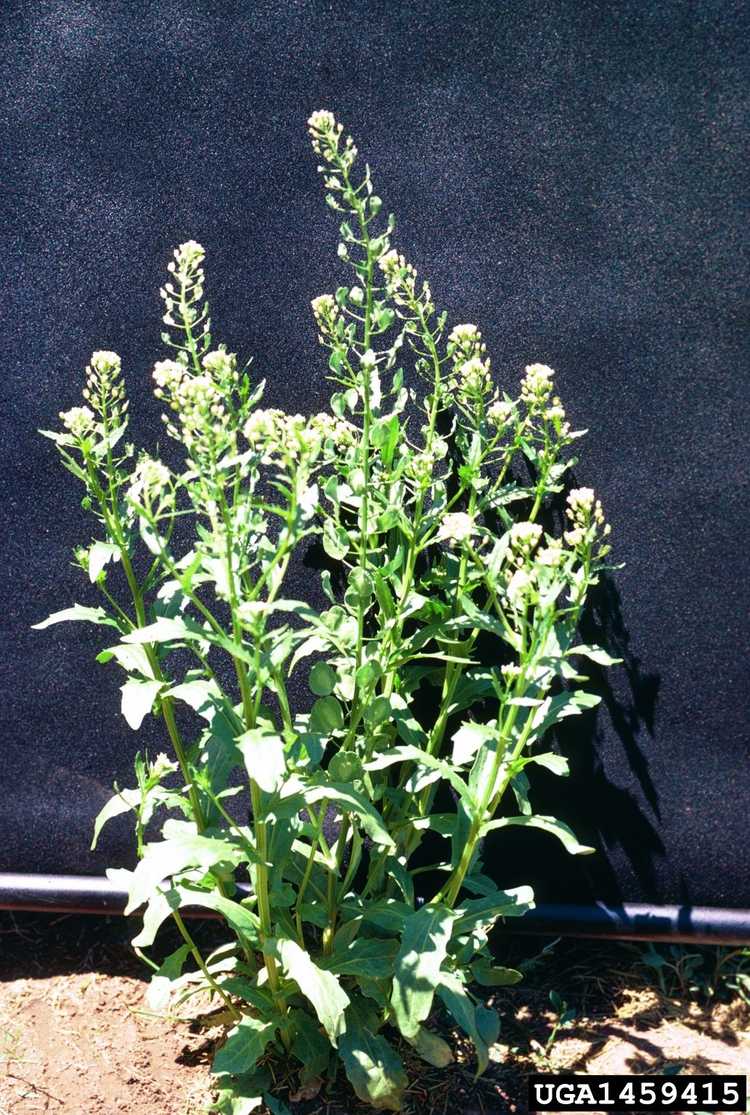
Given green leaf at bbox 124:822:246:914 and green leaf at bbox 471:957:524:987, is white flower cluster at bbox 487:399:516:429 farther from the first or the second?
green leaf at bbox 471:957:524:987

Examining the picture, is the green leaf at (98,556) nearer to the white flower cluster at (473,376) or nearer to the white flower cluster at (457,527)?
the white flower cluster at (457,527)

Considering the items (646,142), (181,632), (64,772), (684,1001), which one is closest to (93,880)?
(64,772)

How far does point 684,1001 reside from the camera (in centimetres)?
269

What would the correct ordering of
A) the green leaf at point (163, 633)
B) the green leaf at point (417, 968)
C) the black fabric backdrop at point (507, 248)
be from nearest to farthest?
the green leaf at point (163, 633) → the green leaf at point (417, 968) → the black fabric backdrop at point (507, 248)

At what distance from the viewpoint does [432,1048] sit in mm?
2199

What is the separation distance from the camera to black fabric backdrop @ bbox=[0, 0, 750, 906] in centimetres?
251

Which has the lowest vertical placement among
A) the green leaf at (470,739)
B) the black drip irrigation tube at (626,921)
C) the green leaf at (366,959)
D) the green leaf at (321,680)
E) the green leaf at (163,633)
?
the black drip irrigation tube at (626,921)

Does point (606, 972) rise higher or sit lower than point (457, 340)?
lower

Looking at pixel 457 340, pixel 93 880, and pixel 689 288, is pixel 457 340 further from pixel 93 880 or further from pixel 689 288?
pixel 93 880

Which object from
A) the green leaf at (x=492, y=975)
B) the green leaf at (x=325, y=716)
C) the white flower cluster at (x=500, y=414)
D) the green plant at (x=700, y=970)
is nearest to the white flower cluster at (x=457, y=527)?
the white flower cluster at (x=500, y=414)

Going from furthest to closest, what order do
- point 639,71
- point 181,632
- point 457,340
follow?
point 639,71 → point 457,340 → point 181,632

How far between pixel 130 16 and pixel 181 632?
1.63 meters

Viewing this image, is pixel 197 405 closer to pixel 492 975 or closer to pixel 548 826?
pixel 548 826

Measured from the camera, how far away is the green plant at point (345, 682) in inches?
73.7
